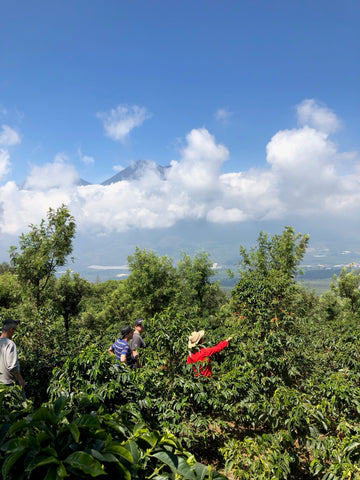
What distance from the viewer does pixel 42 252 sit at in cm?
1570

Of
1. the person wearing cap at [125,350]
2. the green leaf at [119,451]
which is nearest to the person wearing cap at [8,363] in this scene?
the person wearing cap at [125,350]

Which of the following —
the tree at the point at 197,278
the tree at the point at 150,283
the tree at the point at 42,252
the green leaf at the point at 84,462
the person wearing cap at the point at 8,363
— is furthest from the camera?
the tree at the point at 197,278

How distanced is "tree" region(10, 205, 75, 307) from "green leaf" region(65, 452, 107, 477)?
15.7 m

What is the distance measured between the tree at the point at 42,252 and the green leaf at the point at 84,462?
15724mm

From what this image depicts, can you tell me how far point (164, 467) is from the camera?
69.1 inches

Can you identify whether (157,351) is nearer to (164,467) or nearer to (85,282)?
(164,467)

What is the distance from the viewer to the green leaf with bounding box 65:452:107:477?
1.30 metres

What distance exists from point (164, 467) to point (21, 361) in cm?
547

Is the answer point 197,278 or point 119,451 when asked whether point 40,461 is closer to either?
point 119,451

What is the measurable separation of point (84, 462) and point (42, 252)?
53.1 feet

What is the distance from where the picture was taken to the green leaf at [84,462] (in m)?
1.30

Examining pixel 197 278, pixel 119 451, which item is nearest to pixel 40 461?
pixel 119 451

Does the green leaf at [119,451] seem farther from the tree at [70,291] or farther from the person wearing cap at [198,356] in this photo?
the tree at [70,291]

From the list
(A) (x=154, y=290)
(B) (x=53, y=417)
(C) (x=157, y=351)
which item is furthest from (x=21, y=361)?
(A) (x=154, y=290)
